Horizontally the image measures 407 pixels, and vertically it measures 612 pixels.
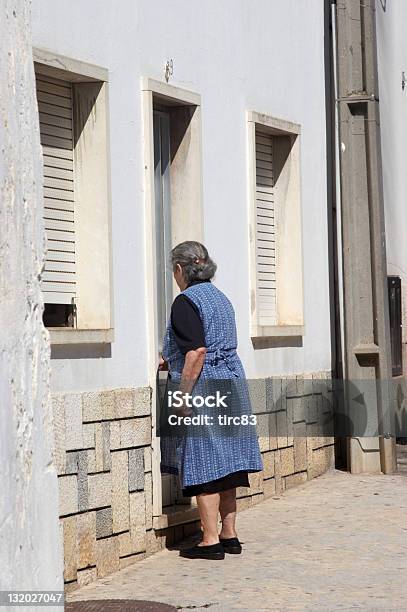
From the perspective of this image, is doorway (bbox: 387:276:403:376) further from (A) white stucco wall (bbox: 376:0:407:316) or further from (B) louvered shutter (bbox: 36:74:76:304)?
(B) louvered shutter (bbox: 36:74:76:304)

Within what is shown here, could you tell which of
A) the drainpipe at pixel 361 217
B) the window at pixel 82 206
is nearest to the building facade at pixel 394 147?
the drainpipe at pixel 361 217

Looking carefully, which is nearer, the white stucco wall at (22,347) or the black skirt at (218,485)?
the white stucco wall at (22,347)

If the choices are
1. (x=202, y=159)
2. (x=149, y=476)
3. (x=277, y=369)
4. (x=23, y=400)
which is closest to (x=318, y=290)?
(x=277, y=369)

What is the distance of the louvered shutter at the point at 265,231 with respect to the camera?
37.8 feet

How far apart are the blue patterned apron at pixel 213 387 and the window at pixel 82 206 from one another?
0.49 m

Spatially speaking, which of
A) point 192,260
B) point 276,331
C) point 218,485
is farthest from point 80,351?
point 276,331

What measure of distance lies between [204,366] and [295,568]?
125 centimetres

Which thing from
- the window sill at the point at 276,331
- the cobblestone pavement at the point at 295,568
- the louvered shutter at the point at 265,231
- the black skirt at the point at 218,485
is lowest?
the cobblestone pavement at the point at 295,568

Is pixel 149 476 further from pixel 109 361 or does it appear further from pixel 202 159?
pixel 202 159

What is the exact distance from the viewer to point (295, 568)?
8.13 meters

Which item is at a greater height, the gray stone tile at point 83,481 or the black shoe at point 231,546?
the gray stone tile at point 83,481

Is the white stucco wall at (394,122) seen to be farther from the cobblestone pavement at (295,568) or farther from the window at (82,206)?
the window at (82,206)

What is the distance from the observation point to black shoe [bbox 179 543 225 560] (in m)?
8.39

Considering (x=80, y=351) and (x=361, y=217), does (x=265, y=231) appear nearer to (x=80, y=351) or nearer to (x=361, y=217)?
(x=361, y=217)
